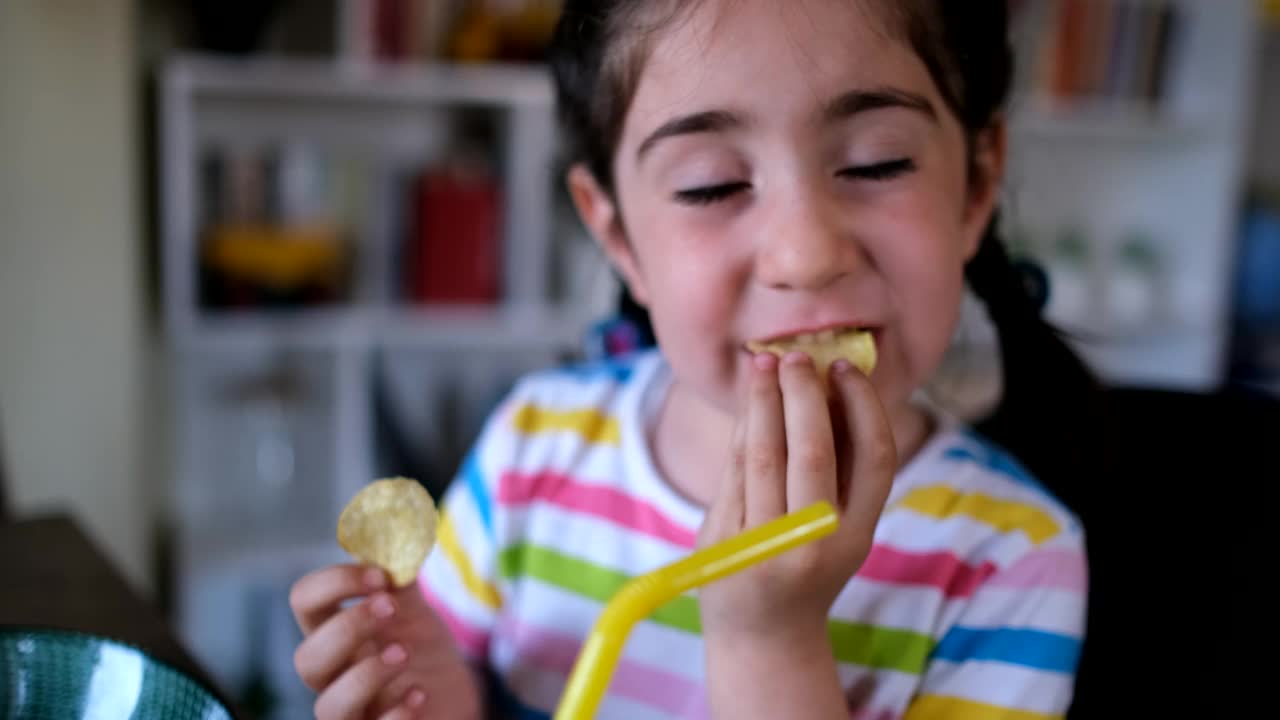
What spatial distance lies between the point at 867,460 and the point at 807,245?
0.14 meters

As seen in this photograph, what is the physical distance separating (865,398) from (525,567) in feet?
1.28

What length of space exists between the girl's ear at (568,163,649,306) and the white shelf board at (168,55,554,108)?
1226mm

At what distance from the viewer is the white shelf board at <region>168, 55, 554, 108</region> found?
2.00m

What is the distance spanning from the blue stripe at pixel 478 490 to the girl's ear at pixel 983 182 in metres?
0.43

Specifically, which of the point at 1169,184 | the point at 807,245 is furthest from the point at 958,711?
the point at 1169,184

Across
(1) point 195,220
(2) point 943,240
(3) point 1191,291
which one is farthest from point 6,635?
(3) point 1191,291

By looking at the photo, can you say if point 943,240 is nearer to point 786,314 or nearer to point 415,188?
point 786,314

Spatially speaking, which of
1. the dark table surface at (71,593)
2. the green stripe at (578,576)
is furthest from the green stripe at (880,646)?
the dark table surface at (71,593)

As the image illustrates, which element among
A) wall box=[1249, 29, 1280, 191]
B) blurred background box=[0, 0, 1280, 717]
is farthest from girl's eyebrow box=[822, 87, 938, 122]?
wall box=[1249, 29, 1280, 191]

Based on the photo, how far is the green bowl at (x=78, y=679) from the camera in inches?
20.6

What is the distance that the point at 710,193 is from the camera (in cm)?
70

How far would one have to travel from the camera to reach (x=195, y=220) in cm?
211

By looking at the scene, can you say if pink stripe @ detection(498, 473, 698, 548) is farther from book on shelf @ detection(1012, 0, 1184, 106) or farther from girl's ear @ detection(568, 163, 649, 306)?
book on shelf @ detection(1012, 0, 1184, 106)

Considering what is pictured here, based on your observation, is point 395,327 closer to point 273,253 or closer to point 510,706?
point 273,253
